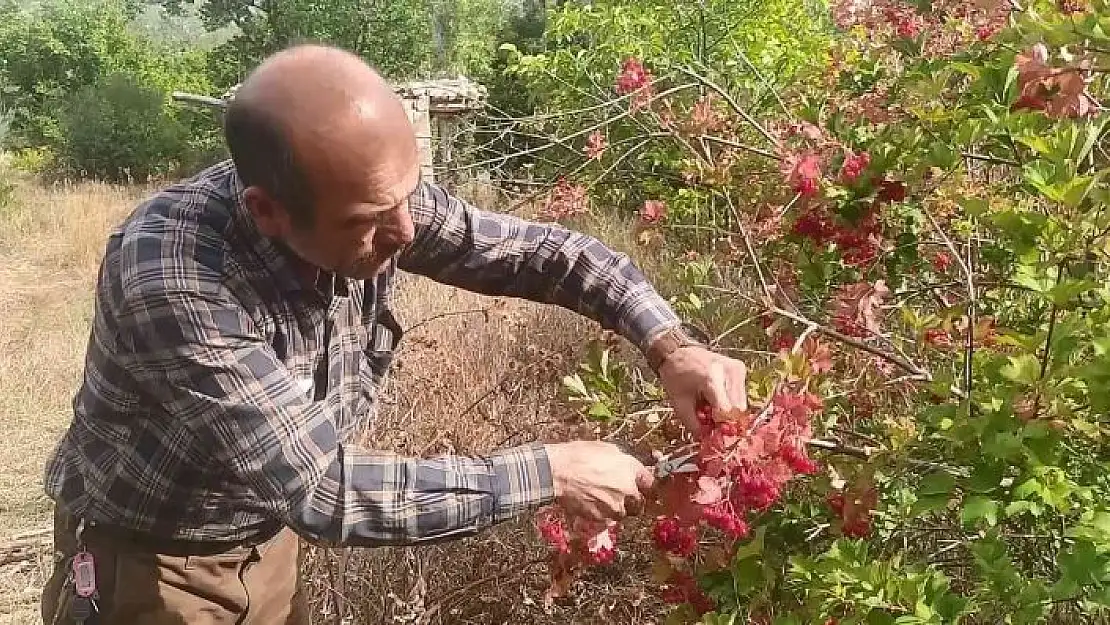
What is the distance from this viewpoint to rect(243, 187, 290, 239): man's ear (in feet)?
5.69

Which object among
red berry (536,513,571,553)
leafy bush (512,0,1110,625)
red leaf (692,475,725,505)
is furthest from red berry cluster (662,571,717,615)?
red leaf (692,475,725,505)

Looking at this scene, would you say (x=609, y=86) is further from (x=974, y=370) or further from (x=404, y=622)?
(x=974, y=370)

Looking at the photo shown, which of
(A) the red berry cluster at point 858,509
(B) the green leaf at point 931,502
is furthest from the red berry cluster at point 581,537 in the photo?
(B) the green leaf at point 931,502

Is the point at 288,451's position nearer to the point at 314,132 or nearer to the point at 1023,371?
the point at 314,132

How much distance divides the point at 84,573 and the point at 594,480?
3.46 ft

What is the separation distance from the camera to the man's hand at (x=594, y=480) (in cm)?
173

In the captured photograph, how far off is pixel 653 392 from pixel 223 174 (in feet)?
3.48

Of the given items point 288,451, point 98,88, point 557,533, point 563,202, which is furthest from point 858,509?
point 98,88

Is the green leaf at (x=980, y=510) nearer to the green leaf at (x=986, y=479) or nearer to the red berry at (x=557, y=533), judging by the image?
the green leaf at (x=986, y=479)

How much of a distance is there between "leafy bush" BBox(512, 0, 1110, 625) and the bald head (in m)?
0.65

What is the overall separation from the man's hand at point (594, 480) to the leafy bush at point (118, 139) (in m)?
19.0

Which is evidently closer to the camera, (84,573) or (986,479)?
(986,479)

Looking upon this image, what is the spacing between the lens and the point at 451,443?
12.7 feet

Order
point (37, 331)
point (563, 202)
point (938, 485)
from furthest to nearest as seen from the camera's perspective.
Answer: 1. point (37, 331)
2. point (563, 202)
3. point (938, 485)
